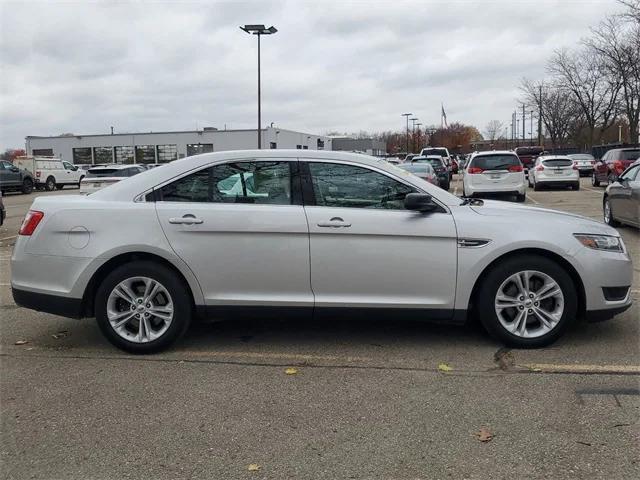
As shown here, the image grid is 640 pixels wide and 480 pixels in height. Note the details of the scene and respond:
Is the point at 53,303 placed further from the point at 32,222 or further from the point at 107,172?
the point at 107,172

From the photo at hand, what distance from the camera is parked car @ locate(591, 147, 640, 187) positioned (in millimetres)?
22389

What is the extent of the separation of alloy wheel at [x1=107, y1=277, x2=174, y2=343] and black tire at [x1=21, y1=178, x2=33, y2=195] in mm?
29414

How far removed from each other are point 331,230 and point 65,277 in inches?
84.1

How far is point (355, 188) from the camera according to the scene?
4719mm

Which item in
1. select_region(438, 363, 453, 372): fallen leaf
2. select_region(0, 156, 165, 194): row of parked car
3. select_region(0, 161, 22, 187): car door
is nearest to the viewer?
select_region(438, 363, 453, 372): fallen leaf

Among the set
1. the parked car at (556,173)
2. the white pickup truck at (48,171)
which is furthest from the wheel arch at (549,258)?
the white pickup truck at (48,171)

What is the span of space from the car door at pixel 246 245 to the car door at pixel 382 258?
14cm

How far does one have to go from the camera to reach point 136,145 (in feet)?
236

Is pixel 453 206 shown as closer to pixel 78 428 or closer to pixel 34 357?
pixel 78 428

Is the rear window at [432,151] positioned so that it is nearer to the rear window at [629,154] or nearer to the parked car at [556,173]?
the parked car at [556,173]

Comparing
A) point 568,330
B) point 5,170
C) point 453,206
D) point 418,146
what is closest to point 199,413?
point 453,206

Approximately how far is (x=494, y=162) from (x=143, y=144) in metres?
60.9

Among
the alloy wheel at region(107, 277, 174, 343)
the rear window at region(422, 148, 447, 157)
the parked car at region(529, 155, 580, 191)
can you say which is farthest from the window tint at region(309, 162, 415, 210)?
the rear window at region(422, 148, 447, 157)

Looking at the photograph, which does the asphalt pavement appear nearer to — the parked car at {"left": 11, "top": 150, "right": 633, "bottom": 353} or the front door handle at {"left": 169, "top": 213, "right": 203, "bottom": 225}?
the parked car at {"left": 11, "top": 150, "right": 633, "bottom": 353}
